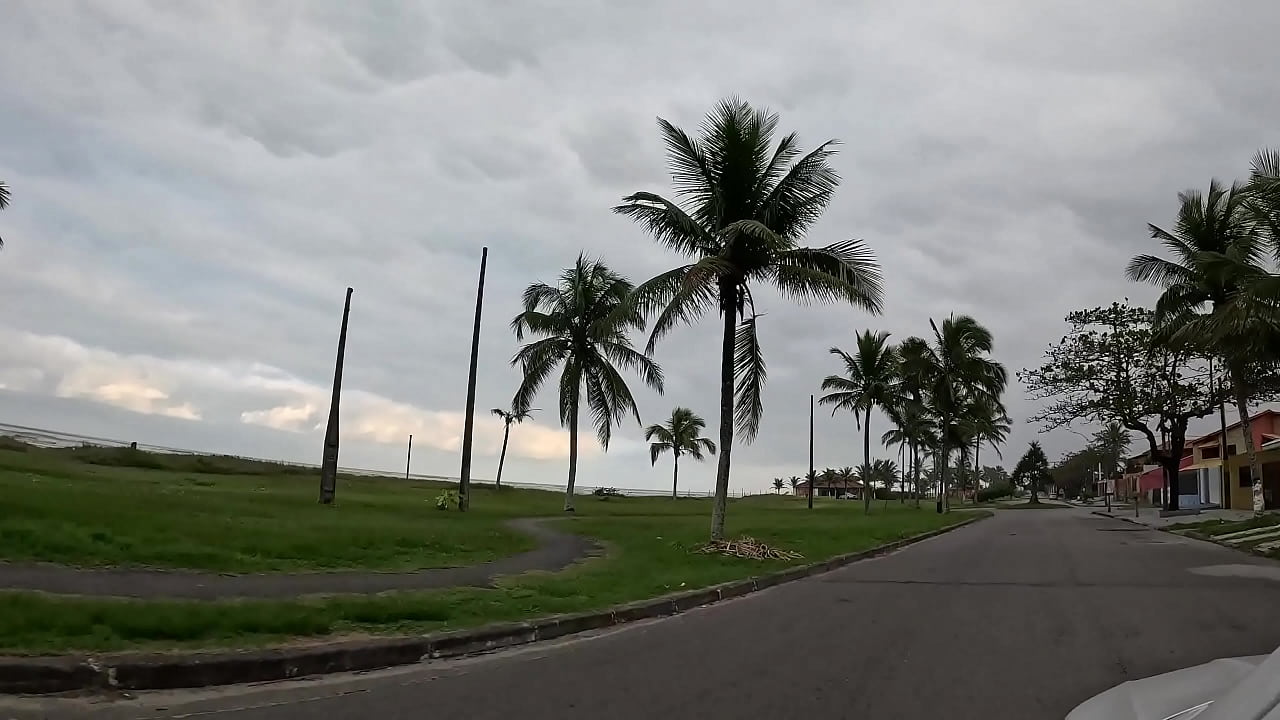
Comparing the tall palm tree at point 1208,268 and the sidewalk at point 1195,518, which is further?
the sidewalk at point 1195,518

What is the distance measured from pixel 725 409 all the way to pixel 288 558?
344 inches

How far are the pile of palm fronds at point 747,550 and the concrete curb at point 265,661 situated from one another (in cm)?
695

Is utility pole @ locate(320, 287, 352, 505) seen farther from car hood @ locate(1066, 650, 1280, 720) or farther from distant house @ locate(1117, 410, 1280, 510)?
distant house @ locate(1117, 410, 1280, 510)

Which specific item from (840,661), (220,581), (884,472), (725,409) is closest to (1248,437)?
(725,409)

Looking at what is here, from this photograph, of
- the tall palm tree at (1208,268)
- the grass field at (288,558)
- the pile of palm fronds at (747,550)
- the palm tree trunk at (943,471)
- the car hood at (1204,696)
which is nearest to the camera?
the car hood at (1204,696)

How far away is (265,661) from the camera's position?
6.88 m

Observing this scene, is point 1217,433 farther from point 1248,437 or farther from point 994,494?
point 994,494

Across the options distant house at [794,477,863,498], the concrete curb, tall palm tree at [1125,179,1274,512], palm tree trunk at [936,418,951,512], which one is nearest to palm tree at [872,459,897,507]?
distant house at [794,477,863,498]

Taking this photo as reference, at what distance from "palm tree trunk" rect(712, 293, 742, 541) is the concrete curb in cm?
760

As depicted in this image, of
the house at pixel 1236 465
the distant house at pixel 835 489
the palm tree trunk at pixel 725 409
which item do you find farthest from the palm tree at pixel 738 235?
the distant house at pixel 835 489

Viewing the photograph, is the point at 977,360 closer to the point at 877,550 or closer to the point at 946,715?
the point at 877,550

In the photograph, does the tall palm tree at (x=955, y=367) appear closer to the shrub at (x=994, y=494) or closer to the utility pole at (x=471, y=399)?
the utility pole at (x=471, y=399)

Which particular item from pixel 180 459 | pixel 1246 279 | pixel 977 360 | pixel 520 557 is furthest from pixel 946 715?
pixel 180 459

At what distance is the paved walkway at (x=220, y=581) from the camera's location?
30.8 feet
